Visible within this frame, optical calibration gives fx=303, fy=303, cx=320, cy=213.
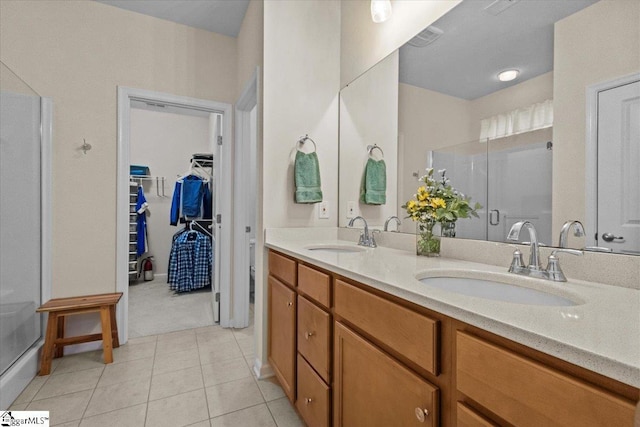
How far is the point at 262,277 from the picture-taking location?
77.6 inches

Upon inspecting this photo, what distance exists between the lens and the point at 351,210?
2.08 metres

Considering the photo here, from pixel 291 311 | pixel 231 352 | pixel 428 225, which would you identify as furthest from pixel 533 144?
pixel 231 352

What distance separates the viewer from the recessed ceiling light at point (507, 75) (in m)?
1.11

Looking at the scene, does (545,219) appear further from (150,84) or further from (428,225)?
(150,84)

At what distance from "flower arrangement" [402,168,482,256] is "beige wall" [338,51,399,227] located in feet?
1.13

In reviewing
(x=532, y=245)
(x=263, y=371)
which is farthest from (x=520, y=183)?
(x=263, y=371)

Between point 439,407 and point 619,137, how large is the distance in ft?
2.82

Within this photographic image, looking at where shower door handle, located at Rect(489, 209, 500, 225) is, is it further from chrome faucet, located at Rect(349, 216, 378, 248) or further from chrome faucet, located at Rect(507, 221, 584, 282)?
chrome faucet, located at Rect(349, 216, 378, 248)

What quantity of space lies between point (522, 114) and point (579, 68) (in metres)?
0.19

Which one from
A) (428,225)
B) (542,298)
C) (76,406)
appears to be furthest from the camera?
(76,406)

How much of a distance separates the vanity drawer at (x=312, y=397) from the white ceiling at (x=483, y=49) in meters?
1.35

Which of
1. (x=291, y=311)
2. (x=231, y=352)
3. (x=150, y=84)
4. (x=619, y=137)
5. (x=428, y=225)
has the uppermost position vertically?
(x=150, y=84)

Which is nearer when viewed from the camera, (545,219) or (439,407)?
(439,407)

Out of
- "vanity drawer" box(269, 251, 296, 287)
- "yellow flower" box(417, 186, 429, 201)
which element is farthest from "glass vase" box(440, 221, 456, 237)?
"vanity drawer" box(269, 251, 296, 287)
